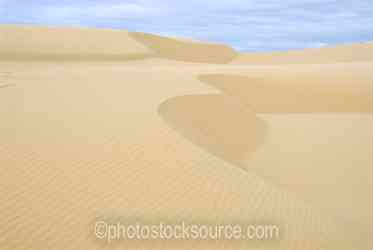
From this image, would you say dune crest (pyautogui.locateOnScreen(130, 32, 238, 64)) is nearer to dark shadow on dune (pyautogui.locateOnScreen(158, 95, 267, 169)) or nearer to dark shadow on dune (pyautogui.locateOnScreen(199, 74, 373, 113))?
dark shadow on dune (pyautogui.locateOnScreen(199, 74, 373, 113))

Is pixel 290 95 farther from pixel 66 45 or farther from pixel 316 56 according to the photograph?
pixel 316 56

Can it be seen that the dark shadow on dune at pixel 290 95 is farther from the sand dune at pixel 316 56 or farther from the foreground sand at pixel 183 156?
the sand dune at pixel 316 56

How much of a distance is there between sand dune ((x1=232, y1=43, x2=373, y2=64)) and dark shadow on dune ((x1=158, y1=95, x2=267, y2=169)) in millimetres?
19590

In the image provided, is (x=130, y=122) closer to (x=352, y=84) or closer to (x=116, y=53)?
(x=352, y=84)

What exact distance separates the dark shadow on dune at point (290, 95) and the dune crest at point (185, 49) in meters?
13.4

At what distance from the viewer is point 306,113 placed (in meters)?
12.5

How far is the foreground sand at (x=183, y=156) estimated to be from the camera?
4.77 metres

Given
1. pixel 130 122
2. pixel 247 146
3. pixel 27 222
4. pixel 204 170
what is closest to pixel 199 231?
pixel 204 170

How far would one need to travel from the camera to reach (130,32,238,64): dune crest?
28188 millimetres

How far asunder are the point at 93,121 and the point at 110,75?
5.15 meters

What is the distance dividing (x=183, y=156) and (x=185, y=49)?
971 inches

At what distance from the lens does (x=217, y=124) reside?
9914mm

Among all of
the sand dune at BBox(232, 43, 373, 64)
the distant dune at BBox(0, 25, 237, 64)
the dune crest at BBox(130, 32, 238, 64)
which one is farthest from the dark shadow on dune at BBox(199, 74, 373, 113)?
the sand dune at BBox(232, 43, 373, 64)

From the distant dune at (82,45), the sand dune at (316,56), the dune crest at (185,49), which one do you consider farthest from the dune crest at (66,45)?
the sand dune at (316,56)
